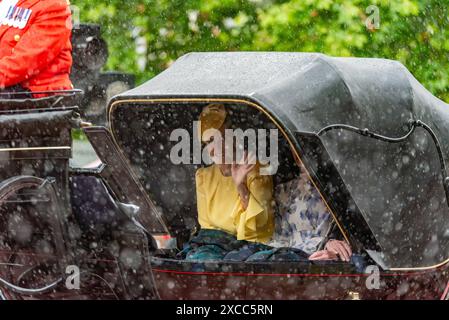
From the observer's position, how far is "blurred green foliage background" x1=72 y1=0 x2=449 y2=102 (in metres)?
10.5

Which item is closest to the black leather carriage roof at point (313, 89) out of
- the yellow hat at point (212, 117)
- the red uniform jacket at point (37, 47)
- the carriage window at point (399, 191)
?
the carriage window at point (399, 191)

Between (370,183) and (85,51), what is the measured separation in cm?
372

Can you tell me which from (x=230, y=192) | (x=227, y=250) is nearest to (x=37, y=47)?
(x=230, y=192)

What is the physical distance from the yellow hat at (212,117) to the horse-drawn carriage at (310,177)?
0.79 ft

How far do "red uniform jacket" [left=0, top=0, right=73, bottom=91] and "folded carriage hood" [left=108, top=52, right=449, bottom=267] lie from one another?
0.61 meters

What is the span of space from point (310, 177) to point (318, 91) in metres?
0.49

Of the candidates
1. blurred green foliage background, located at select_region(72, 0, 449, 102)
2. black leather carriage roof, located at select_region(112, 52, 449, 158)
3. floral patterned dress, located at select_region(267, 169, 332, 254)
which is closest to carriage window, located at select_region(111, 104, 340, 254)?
floral patterned dress, located at select_region(267, 169, 332, 254)

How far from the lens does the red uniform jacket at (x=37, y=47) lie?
7090mm

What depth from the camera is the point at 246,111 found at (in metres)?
6.99

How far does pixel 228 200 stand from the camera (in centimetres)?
700

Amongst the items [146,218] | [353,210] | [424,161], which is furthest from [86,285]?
[424,161]

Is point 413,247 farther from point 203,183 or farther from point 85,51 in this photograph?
point 85,51

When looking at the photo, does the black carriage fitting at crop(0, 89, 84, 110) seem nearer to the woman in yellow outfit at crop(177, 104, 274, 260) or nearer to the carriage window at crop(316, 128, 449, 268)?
the woman in yellow outfit at crop(177, 104, 274, 260)

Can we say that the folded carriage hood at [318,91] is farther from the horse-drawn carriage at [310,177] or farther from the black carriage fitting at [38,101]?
the black carriage fitting at [38,101]
